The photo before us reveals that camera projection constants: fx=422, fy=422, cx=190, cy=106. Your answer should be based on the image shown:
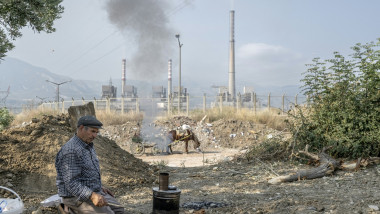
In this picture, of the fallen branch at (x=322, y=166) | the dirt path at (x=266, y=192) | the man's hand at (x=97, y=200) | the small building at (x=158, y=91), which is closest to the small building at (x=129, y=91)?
the small building at (x=158, y=91)

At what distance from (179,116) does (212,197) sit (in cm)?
2224

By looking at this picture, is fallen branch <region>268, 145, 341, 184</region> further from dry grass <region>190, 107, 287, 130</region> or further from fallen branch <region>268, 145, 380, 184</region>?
dry grass <region>190, 107, 287, 130</region>

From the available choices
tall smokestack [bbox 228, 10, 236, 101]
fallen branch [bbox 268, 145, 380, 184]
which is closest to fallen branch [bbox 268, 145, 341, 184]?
fallen branch [bbox 268, 145, 380, 184]

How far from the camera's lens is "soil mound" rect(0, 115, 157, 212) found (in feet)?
28.4

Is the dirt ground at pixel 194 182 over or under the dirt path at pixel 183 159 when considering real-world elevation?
over

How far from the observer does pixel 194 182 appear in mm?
10086

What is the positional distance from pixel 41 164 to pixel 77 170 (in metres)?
5.17

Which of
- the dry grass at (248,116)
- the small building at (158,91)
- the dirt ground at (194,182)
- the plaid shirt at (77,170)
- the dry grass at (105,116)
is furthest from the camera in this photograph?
the small building at (158,91)

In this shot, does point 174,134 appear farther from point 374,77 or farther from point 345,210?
point 345,210

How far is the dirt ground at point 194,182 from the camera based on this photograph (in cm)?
696

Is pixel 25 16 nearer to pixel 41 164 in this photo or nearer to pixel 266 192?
pixel 41 164

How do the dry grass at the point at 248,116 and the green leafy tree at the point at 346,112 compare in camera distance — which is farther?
the dry grass at the point at 248,116

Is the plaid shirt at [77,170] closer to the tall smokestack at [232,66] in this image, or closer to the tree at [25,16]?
the tree at [25,16]

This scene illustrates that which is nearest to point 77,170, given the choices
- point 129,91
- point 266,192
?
point 266,192
